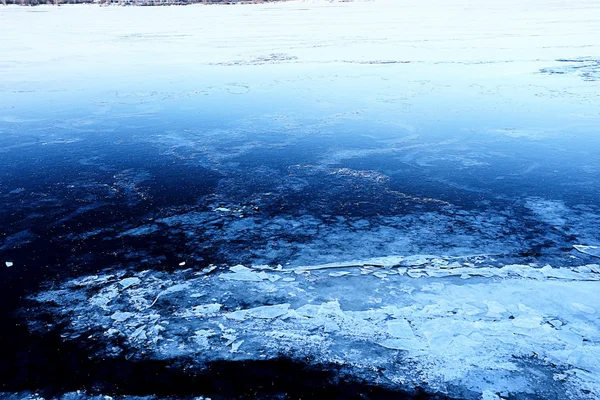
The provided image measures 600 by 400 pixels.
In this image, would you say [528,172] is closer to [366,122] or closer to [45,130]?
[366,122]

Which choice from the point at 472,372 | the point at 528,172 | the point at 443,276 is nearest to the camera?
the point at 472,372

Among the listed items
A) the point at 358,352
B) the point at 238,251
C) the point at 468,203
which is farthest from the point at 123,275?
the point at 468,203

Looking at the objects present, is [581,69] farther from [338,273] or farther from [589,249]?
[338,273]

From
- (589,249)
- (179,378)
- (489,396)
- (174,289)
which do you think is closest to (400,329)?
(489,396)

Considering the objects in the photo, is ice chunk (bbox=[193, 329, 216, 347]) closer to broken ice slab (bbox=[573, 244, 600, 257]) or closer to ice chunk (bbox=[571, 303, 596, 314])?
ice chunk (bbox=[571, 303, 596, 314])

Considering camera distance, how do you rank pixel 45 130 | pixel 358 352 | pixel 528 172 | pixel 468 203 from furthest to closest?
pixel 45 130
pixel 528 172
pixel 468 203
pixel 358 352

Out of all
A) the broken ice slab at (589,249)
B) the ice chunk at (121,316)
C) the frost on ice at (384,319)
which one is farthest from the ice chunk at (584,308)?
the ice chunk at (121,316)
